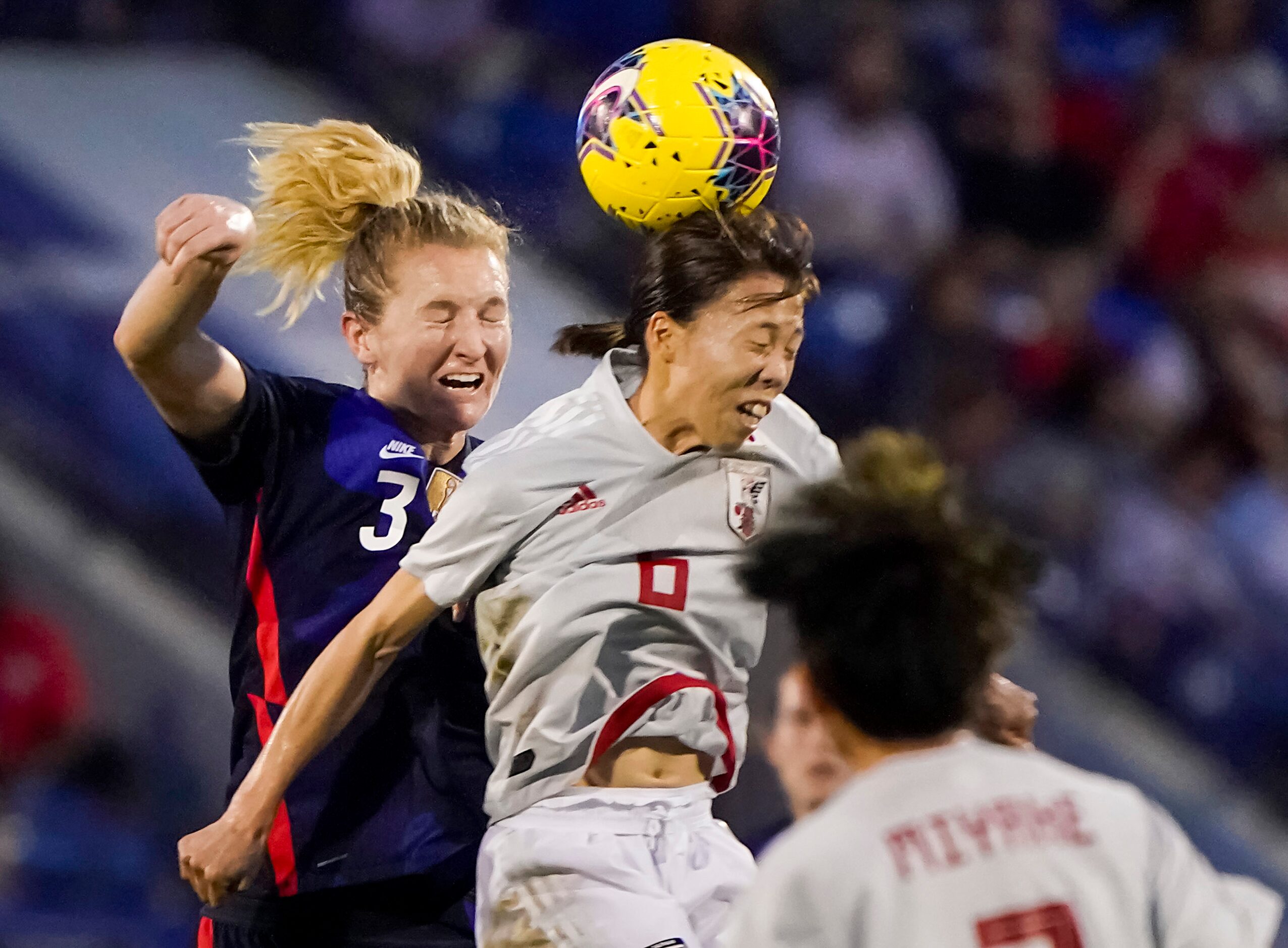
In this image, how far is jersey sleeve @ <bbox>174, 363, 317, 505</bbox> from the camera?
2.72m

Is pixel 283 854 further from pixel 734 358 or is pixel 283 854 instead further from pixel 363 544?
→ pixel 734 358

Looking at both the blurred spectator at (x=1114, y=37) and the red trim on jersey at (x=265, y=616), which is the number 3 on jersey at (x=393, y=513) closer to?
the red trim on jersey at (x=265, y=616)

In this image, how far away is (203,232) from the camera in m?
2.40

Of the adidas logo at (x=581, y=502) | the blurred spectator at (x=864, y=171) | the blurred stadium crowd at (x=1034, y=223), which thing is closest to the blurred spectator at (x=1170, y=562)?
the blurred stadium crowd at (x=1034, y=223)

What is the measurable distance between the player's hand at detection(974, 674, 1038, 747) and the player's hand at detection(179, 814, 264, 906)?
116cm

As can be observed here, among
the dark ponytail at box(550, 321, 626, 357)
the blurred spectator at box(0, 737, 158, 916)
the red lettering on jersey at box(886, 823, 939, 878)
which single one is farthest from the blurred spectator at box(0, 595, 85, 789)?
the red lettering on jersey at box(886, 823, 939, 878)

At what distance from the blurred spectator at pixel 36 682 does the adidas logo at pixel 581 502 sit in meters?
2.77

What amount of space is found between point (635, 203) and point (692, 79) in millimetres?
222

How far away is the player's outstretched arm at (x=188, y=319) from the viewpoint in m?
2.42

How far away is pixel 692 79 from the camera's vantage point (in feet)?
8.36

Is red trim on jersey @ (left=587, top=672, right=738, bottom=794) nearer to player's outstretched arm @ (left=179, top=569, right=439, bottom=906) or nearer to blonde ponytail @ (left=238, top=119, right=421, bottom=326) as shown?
player's outstretched arm @ (left=179, top=569, right=439, bottom=906)

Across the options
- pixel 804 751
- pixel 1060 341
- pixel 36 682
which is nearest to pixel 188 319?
pixel 804 751

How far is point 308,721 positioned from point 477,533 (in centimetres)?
39

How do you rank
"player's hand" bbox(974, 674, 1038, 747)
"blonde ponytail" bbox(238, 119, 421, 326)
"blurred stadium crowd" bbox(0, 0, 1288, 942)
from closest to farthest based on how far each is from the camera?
"player's hand" bbox(974, 674, 1038, 747), "blonde ponytail" bbox(238, 119, 421, 326), "blurred stadium crowd" bbox(0, 0, 1288, 942)
